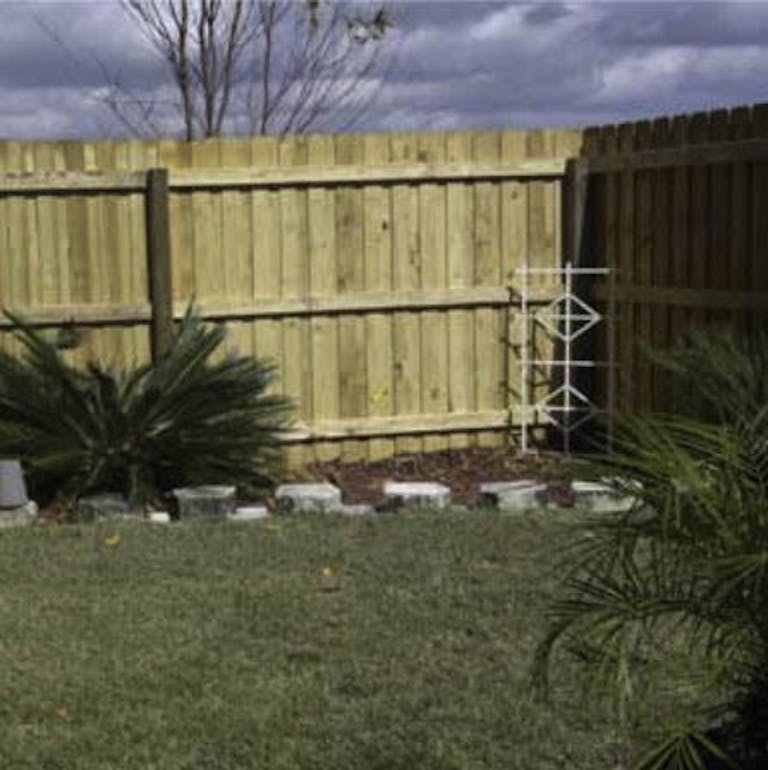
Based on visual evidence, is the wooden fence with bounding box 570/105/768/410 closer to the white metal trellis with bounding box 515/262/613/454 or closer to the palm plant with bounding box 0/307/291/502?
the white metal trellis with bounding box 515/262/613/454

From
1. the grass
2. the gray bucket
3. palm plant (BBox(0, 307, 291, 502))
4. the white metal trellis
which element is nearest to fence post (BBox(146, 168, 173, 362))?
palm plant (BBox(0, 307, 291, 502))

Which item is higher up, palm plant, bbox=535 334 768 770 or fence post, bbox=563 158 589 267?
fence post, bbox=563 158 589 267

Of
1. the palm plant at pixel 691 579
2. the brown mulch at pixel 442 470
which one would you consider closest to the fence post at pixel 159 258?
the brown mulch at pixel 442 470

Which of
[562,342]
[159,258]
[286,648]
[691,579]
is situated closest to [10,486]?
[159,258]

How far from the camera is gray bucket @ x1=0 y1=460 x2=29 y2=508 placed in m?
9.11

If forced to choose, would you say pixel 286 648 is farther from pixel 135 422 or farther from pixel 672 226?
pixel 672 226

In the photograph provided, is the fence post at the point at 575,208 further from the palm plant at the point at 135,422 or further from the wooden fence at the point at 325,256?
the palm plant at the point at 135,422

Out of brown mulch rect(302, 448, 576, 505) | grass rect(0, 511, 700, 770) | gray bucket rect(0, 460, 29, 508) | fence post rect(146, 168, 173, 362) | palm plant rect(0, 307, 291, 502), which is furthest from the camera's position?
fence post rect(146, 168, 173, 362)

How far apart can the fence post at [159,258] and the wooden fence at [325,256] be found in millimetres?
14

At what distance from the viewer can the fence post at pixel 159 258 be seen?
34.6 feet

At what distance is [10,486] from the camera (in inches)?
359

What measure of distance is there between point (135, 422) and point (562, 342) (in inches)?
135

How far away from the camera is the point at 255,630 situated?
21.5ft

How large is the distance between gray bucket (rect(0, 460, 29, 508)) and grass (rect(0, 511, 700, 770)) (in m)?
0.35
